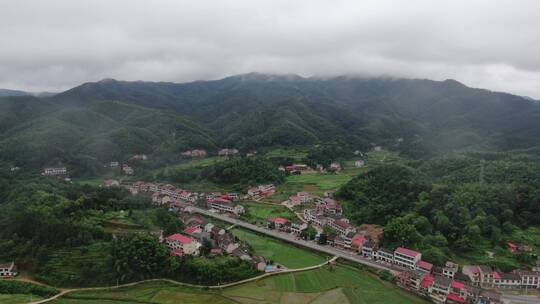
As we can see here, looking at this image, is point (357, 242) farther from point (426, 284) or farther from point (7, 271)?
point (7, 271)

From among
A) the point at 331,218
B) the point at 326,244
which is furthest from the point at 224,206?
the point at 326,244

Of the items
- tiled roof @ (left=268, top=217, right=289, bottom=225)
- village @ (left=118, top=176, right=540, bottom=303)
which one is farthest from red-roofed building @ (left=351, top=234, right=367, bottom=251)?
tiled roof @ (left=268, top=217, right=289, bottom=225)

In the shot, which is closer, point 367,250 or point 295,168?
point 367,250

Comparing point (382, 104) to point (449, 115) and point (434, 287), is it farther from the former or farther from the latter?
point (434, 287)

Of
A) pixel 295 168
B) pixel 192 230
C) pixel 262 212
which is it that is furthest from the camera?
pixel 295 168

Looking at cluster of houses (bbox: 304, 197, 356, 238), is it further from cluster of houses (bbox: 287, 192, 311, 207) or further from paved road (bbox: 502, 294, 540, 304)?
paved road (bbox: 502, 294, 540, 304)

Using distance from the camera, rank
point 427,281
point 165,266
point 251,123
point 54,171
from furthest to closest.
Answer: point 251,123 → point 54,171 → point 165,266 → point 427,281

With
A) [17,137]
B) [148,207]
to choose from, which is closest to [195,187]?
[148,207]

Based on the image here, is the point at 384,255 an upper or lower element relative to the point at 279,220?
lower
